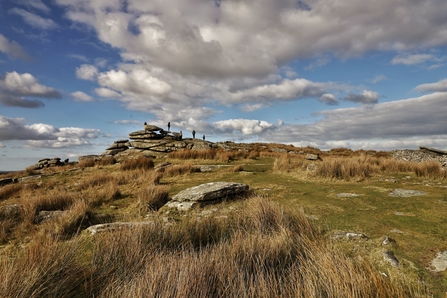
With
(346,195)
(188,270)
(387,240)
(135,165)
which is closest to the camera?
(188,270)

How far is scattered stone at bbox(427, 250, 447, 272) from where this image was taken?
318 centimetres

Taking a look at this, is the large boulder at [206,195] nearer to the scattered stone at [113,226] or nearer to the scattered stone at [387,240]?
the scattered stone at [113,226]

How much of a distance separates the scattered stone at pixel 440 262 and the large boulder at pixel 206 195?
4732mm

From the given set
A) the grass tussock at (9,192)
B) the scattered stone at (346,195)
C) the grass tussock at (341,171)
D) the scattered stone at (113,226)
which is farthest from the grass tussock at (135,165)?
the scattered stone at (346,195)

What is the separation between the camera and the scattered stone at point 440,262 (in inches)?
125

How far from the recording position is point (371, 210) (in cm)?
581

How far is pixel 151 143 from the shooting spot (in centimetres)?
2712

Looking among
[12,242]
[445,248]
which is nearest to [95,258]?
[12,242]

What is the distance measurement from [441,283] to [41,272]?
467 centimetres

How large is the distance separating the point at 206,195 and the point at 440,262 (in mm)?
4966

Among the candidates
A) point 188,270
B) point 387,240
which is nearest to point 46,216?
point 188,270

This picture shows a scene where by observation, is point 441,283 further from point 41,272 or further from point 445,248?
point 41,272

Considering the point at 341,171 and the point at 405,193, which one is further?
the point at 341,171

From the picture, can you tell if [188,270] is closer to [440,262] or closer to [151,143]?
[440,262]
